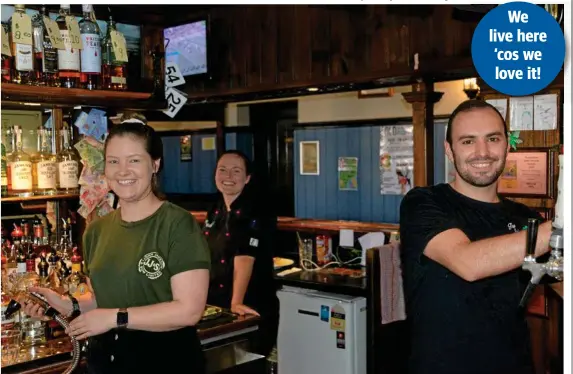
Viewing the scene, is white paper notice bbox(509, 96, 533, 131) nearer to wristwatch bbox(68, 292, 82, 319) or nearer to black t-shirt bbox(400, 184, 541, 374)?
black t-shirt bbox(400, 184, 541, 374)

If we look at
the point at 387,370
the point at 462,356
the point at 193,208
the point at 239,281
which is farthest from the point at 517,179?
the point at 193,208

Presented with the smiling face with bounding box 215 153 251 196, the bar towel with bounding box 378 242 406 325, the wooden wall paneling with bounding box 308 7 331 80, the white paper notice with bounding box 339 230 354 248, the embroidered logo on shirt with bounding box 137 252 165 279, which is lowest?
the bar towel with bounding box 378 242 406 325

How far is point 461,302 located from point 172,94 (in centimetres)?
193

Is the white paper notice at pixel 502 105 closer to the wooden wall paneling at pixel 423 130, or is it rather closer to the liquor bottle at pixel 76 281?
the wooden wall paneling at pixel 423 130

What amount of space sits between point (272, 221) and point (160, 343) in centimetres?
196

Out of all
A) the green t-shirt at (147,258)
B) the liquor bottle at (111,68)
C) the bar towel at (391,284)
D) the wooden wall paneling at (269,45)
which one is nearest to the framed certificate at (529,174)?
the bar towel at (391,284)

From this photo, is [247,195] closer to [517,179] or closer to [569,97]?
[517,179]

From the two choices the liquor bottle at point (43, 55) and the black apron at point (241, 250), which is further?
the black apron at point (241, 250)

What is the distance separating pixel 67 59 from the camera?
2754mm

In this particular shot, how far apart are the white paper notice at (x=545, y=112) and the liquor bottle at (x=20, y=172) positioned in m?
3.01

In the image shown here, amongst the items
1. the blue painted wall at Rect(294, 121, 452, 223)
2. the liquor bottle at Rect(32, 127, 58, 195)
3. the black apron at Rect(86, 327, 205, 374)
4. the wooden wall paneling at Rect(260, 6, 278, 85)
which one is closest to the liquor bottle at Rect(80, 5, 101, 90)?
the liquor bottle at Rect(32, 127, 58, 195)

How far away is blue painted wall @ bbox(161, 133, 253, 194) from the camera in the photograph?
709cm

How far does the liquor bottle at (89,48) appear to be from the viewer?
2.78 metres

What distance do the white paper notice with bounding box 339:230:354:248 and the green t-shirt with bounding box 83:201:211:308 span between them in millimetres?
2985
